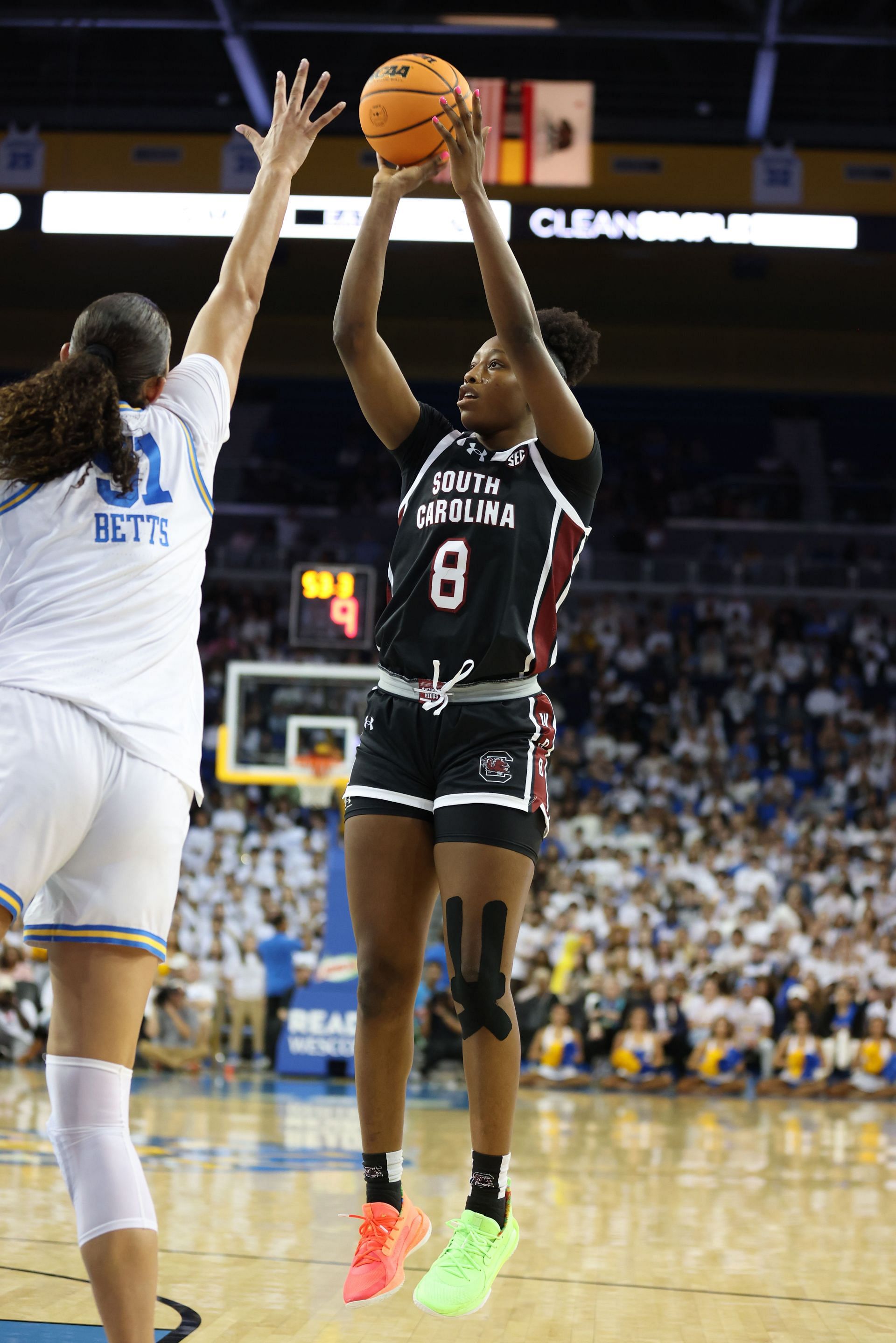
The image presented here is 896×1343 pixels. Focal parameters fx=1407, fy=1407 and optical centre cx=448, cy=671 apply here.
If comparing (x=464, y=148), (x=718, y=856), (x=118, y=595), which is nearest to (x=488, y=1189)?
(x=118, y=595)

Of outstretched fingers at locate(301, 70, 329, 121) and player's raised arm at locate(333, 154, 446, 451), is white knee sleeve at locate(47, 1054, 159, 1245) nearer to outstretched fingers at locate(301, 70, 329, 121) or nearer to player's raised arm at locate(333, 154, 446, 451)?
player's raised arm at locate(333, 154, 446, 451)

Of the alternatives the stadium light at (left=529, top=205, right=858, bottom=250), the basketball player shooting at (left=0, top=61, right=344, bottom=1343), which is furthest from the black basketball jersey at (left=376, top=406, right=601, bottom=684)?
the stadium light at (left=529, top=205, right=858, bottom=250)

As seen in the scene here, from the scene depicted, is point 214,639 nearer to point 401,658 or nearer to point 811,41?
point 811,41

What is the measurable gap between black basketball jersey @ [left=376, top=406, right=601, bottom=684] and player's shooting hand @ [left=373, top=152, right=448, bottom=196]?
0.70 meters

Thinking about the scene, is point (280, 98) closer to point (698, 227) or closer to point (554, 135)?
point (554, 135)

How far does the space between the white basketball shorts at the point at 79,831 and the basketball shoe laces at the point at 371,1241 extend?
1.20 m

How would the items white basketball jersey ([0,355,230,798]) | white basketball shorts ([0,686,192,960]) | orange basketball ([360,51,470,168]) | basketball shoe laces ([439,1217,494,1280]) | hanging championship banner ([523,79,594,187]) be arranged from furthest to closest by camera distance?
hanging championship banner ([523,79,594,187]) → orange basketball ([360,51,470,168]) → basketball shoe laces ([439,1217,494,1280]) → white basketball jersey ([0,355,230,798]) → white basketball shorts ([0,686,192,960])

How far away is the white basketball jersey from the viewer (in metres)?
2.63

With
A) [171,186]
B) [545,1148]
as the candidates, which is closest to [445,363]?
[171,186]

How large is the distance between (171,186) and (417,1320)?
13.3m

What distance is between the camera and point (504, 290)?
3.44 metres

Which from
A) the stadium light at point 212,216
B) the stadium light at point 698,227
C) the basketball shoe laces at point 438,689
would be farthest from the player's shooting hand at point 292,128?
the stadium light at point 698,227

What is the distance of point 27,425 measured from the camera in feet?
8.89

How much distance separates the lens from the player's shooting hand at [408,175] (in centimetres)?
370
